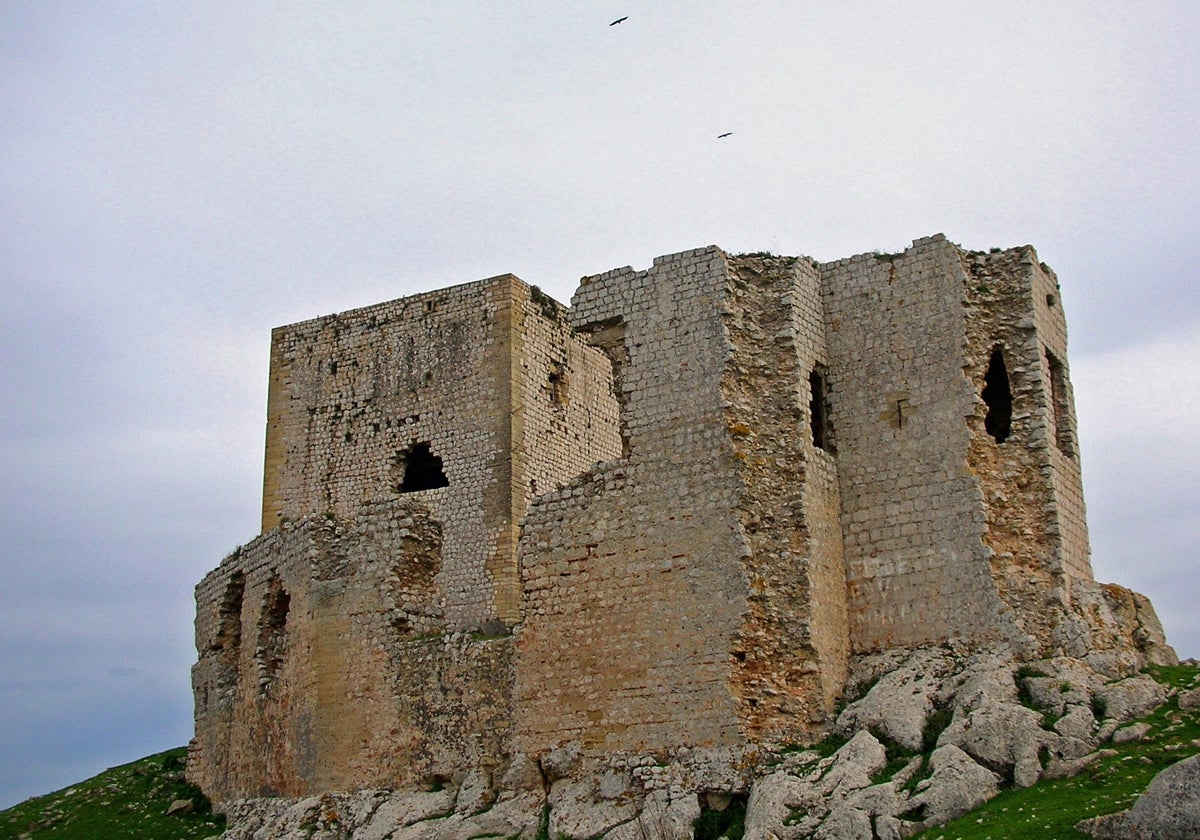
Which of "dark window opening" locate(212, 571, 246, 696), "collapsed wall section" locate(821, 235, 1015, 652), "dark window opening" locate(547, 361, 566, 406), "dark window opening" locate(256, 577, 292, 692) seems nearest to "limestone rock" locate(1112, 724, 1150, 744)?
"collapsed wall section" locate(821, 235, 1015, 652)

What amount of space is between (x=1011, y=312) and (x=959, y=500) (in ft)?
7.72

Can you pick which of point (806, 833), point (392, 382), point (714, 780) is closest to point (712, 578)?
point (714, 780)

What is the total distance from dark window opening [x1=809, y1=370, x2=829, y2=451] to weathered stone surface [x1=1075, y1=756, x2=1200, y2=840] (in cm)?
679

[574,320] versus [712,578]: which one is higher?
[574,320]

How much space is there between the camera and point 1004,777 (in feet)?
45.8

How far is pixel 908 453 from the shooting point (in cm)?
1730

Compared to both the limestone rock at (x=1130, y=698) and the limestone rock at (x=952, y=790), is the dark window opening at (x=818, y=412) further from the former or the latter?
the limestone rock at (x=952, y=790)

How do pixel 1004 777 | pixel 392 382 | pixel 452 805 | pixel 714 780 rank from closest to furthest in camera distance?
pixel 1004 777, pixel 714 780, pixel 452 805, pixel 392 382

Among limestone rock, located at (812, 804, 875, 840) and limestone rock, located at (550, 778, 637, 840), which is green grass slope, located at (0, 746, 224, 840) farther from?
limestone rock, located at (812, 804, 875, 840)

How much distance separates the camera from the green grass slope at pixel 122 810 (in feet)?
75.9

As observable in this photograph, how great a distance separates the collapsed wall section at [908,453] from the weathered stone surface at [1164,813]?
180 inches

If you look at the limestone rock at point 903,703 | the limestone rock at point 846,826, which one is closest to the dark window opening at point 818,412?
the limestone rock at point 903,703

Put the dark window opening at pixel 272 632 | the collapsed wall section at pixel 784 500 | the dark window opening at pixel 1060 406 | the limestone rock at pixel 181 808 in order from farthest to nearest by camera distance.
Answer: the limestone rock at pixel 181 808 < the dark window opening at pixel 272 632 < the dark window opening at pixel 1060 406 < the collapsed wall section at pixel 784 500

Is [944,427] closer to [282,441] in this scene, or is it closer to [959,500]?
[959,500]
